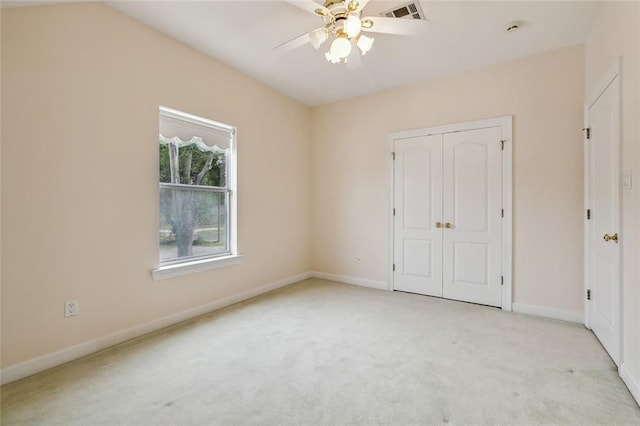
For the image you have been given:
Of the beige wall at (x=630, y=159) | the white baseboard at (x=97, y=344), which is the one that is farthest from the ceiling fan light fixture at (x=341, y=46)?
the white baseboard at (x=97, y=344)

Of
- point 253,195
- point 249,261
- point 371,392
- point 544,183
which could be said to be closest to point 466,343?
point 371,392

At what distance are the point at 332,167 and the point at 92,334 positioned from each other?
11.6 ft

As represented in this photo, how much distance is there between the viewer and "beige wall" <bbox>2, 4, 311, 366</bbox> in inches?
81.3

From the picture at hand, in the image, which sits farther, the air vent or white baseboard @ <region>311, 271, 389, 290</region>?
white baseboard @ <region>311, 271, 389, 290</region>

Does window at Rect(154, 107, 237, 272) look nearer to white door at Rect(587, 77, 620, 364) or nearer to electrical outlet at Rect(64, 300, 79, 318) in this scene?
electrical outlet at Rect(64, 300, 79, 318)

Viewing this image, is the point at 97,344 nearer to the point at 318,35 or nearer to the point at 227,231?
the point at 227,231

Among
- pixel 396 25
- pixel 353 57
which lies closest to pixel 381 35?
pixel 353 57

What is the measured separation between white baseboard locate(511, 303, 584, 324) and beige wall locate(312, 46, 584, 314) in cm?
4

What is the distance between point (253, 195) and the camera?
397cm

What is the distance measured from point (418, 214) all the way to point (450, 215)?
401 millimetres

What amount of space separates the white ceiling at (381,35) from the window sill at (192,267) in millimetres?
2253

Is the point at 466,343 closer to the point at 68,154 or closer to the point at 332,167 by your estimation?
the point at 332,167

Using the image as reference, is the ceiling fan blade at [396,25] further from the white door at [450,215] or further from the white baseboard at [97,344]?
the white baseboard at [97,344]

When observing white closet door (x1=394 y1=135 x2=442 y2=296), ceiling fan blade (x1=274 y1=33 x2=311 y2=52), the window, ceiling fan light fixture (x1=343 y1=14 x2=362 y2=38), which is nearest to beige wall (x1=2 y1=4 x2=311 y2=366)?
the window
